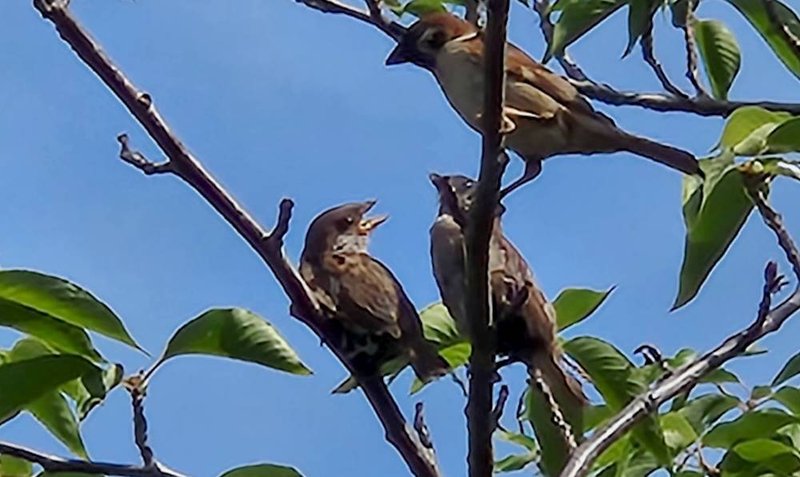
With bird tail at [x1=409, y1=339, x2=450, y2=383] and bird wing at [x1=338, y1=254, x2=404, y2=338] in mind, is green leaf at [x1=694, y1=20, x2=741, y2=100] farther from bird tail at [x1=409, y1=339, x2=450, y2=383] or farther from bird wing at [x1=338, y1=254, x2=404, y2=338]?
bird tail at [x1=409, y1=339, x2=450, y2=383]

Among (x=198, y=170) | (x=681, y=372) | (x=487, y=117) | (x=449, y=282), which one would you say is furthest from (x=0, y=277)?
(x=449, y=282)

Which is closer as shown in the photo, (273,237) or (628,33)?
(273,237)

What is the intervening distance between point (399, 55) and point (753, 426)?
217cm

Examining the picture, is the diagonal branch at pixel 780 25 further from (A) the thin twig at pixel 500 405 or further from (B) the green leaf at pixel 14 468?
(B) the green leaf at pixel 14 468

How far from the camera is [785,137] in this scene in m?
2.46

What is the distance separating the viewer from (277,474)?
2.54 m

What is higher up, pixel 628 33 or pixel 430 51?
pixel 430 51

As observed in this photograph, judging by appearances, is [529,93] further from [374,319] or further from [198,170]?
[198,170]

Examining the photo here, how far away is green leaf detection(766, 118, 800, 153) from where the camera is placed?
2432 mm

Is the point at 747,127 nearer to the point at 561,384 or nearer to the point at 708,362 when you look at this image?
the point at 708,362

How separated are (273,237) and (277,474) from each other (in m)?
0.51

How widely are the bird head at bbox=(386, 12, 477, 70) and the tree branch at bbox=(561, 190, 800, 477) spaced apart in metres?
2.05

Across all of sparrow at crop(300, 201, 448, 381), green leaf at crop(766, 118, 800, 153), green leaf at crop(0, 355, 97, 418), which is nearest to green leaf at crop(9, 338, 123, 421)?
green leaf at crop(0, 355, 97, 418)

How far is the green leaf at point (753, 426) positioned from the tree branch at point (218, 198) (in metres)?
0.67
